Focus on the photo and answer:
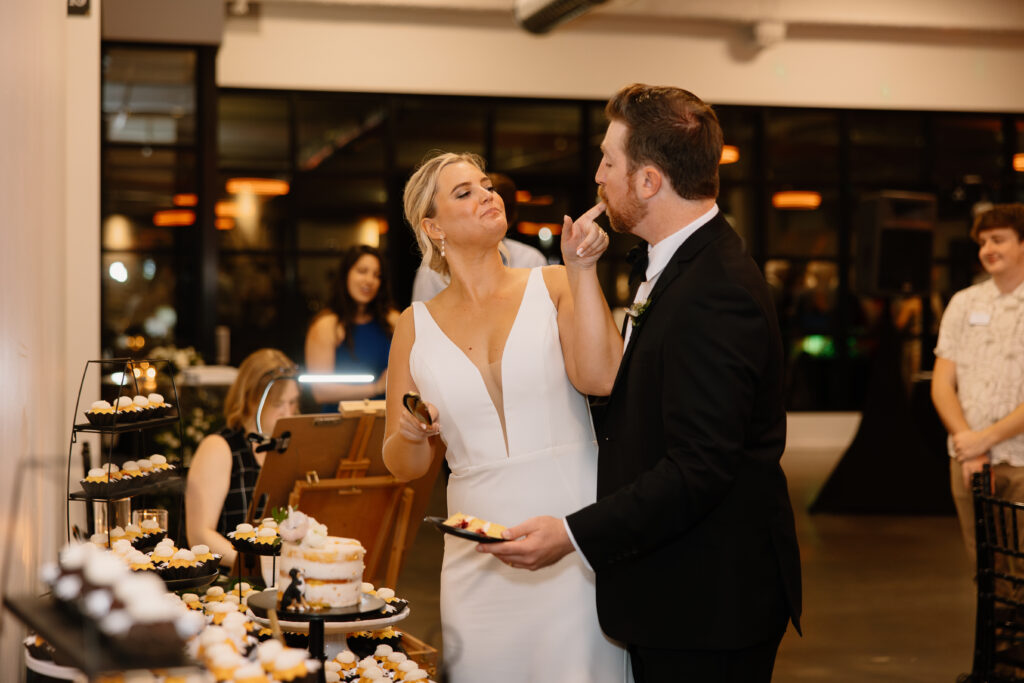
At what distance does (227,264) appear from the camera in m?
11.3

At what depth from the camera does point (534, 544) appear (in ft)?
7.04

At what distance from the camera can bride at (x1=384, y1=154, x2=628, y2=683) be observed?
2.68m

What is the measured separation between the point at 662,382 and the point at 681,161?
425 millimetres

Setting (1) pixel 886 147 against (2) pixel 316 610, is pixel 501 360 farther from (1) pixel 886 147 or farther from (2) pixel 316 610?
(1) pixel 886 147

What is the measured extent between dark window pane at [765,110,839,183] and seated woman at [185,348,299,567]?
9.23m

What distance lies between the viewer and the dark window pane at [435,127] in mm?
11522

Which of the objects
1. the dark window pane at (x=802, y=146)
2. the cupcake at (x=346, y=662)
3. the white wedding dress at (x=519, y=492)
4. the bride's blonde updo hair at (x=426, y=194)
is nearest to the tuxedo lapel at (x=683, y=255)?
the white wedding dress at (x=519, y=492)

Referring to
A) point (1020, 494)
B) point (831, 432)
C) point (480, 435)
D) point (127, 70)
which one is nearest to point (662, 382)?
point (480, 435)

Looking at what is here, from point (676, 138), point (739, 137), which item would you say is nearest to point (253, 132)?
point (739, 137)

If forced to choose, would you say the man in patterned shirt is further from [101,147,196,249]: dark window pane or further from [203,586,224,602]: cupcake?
[101,147,196,249]: dark window pane

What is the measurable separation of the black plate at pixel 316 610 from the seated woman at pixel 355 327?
3452 mm

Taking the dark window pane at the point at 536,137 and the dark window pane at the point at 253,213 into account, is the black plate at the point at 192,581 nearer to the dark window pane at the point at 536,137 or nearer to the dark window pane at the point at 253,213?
the dark window pane at the point at 253,213

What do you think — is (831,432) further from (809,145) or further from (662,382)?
(662,382)

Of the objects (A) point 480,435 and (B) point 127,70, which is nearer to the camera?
(A) point 480,435
